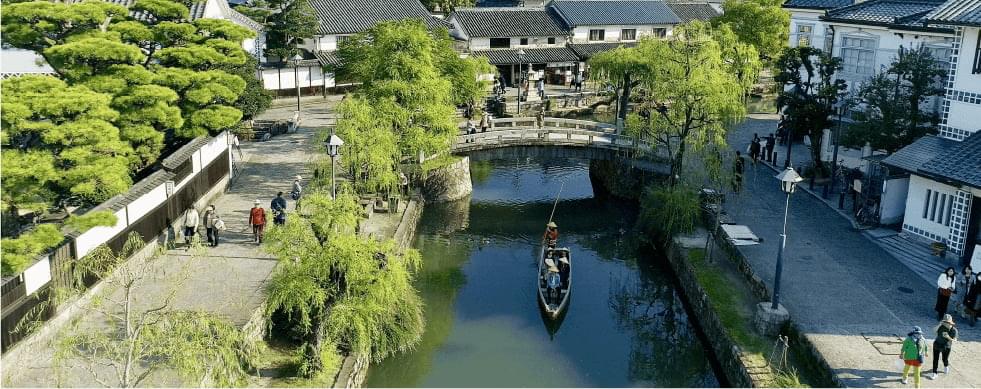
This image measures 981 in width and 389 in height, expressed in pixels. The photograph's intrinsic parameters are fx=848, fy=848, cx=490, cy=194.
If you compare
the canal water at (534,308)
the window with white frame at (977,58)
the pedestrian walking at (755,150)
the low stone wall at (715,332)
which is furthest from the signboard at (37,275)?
the pedestrian walking at (755,150)

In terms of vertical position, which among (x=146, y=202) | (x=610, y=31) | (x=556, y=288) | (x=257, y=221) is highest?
(x=610, y=31)

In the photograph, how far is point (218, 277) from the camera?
855 inches

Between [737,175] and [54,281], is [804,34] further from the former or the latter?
[54,281]

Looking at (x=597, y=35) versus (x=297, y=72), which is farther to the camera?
(x=597, y=35)

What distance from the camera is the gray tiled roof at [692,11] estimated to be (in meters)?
68.7

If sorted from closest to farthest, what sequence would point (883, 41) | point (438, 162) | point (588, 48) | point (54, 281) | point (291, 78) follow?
point (54, 281) → point (438, 162) → point (883, 41) → point (291, 78) → point (588, 48)

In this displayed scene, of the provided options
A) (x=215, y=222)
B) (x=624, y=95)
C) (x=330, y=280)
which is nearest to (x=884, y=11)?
(x=624, y=95)

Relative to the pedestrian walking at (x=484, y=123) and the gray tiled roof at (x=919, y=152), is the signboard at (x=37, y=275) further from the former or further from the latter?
the gray tiled roof at (x=919, y=152)

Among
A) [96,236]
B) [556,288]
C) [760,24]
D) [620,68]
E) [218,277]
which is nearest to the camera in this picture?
[96,236]

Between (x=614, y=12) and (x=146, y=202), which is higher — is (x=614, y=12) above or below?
above

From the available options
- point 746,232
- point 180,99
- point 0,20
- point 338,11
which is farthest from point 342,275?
point 338,11

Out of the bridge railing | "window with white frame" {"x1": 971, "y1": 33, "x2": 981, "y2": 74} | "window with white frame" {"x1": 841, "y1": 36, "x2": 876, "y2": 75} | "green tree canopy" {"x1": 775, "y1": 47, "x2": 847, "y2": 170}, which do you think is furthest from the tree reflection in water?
"window with white frame" {"x1": 841, "y1": 36, "x2": 876, "y2": 75}

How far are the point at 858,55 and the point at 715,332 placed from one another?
61.9 ft

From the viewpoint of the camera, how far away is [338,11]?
52.2 meters
